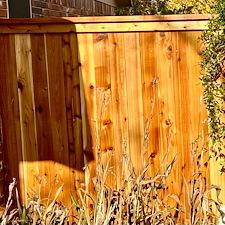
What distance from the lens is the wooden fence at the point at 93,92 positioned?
168 inches

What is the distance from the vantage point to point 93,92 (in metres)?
4.30

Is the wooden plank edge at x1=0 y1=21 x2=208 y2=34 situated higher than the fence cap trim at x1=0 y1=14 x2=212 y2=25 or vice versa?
the fence cap trim at x1=0 y1=14 x2=212 y2=25

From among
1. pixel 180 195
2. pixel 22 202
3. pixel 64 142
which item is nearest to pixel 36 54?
pixel 64 142

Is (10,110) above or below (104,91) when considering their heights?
below

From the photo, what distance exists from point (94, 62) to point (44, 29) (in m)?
0.48

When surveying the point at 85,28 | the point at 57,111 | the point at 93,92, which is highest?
the point at 85,28

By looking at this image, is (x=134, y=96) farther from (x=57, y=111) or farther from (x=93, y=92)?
(x=57, y=111)

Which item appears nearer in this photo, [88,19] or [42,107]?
[88,19]

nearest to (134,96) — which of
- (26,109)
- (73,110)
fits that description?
(73,110)

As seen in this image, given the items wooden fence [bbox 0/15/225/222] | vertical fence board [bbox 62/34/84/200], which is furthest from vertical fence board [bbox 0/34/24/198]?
vertical fence board [bbox 62/34/84/200]

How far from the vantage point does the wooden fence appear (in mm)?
4273

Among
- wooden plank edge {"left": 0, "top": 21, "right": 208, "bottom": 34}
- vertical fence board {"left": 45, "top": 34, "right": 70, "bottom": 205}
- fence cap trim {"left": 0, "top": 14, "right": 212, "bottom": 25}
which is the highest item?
fence cap trim {"left": 0, "top": 14, "right": 212, "bottom": 25}

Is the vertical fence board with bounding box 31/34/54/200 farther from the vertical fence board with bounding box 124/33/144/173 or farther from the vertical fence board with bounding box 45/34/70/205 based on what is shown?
the vertical fence board with bounding box 124/33/144/173

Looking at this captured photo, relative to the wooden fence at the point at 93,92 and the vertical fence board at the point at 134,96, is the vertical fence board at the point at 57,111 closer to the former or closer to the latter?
the wooden fence at the point at 93,92
